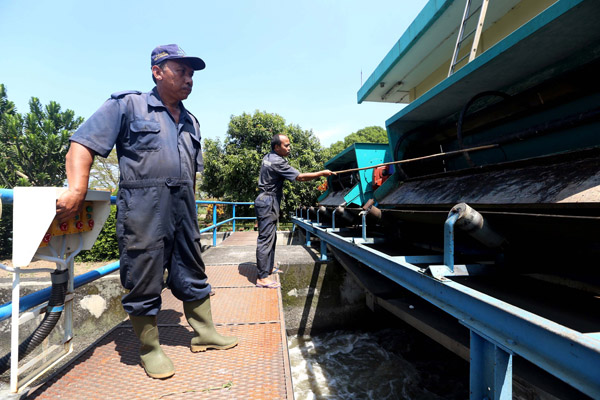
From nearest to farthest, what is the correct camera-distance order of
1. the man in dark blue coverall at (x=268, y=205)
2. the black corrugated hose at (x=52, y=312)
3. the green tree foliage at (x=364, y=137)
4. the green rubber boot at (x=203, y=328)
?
1. the black corrugated hose at (x=52, y=312)
2. the green rubber boot at (x=203, y=328)
3. the man in dark blue coverall at (x=268, y=205)
4. the green tree foliage at (x=364, y=137)

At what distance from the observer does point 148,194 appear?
1350mm

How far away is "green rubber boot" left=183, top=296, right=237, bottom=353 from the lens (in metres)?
1.63

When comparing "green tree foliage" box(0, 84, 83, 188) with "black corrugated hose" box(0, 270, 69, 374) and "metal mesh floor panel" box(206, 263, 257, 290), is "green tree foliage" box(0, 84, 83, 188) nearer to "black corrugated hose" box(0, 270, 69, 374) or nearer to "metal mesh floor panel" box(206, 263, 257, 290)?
"metal mesh floor panel" box(206, 263, 257, 290)

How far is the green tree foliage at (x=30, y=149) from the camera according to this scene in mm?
13320

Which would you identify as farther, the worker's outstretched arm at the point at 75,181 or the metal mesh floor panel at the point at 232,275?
the metal mesh floor panel at the point at 232,275

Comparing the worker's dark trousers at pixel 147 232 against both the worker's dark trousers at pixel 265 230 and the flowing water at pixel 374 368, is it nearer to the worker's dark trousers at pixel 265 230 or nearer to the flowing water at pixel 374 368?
the worker's dark trousers at pixel 265 230

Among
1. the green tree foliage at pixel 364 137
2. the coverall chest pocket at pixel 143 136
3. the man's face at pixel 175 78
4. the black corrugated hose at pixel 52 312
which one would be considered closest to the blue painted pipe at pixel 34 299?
the black corrugated hose at pixel 52 312

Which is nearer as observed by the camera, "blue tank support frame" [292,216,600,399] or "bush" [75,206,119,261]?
"blue tank support frame" [292,216,600,399]

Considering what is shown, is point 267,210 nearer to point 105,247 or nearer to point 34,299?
point 34,299

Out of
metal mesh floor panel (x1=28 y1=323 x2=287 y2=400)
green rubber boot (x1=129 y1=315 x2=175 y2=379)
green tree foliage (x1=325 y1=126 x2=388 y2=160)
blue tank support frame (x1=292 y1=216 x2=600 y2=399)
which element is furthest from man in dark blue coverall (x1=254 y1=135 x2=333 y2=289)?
green tree foliage (x1=325 y1=126 x2=388 y2=160)

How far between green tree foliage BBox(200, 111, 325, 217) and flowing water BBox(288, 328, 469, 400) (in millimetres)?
7293

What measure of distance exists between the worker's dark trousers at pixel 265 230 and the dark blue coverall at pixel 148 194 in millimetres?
1388

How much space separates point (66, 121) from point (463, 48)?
63.5 feet

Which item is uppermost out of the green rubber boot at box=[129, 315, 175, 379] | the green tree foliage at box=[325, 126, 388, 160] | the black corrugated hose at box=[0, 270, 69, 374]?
the green tree foliage at box=[325, 126, 388, 160]
